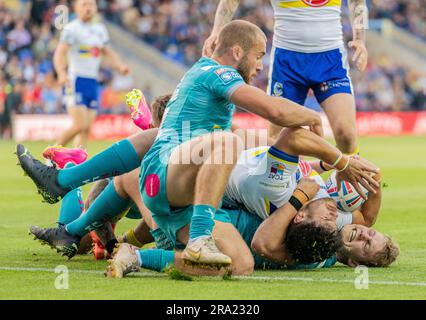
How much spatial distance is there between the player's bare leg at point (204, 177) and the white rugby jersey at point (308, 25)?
2.99m

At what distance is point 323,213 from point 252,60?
112 cm

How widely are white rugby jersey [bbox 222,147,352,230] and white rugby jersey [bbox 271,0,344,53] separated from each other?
84.9 inches

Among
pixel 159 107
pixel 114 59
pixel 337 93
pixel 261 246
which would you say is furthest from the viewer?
pixel 114 59

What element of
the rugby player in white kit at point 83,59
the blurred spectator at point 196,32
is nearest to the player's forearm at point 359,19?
the rugby player in white kit at point 83,59

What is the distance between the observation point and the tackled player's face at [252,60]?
646cm

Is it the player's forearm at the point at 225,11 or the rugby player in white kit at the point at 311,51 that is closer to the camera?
the rugby player in white kit at the point at 311,51

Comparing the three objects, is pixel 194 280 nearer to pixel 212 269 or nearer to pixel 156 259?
pixel 212 269

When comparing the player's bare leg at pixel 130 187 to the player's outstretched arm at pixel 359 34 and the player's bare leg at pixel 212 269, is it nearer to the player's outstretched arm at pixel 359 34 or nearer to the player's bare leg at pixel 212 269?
the player's bare leg at pixel 212 269

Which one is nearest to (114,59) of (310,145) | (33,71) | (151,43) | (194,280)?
(310,145)

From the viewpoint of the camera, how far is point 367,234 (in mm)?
6750

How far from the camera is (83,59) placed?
634 inches

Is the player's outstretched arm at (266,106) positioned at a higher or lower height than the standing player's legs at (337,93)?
higher

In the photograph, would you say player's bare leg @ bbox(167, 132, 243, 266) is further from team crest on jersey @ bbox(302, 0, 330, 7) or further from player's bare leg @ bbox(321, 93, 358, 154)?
team crest on jersey @ bbox(302, 0, 330, 7)

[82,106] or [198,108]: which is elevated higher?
[198,108]
